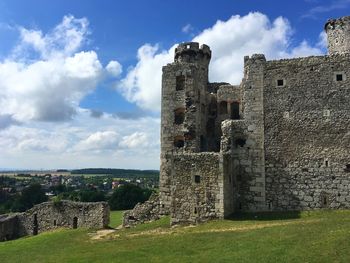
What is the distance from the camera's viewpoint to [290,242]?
72.8 ft

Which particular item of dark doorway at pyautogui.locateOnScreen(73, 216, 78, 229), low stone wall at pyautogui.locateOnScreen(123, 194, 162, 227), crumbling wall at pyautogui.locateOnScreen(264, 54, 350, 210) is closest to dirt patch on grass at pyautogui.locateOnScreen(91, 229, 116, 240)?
low stone wall at pyautogui.locateOnScreen(123, 194, 162, 227)

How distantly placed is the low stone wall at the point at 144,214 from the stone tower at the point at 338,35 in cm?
2021

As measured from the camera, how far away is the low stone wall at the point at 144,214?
37941 millimetres

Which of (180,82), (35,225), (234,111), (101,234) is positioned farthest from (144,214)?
(35,225)

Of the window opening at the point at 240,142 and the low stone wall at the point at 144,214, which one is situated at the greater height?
the window opening at the point at 240,142

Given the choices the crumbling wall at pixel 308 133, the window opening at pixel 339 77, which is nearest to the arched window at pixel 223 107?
the crumbling wall at pixel 308 133

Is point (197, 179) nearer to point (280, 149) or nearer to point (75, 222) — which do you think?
point (280, 149)

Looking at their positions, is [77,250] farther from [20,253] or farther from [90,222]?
[90,222]

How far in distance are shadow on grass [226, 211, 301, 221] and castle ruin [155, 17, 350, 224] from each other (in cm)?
73

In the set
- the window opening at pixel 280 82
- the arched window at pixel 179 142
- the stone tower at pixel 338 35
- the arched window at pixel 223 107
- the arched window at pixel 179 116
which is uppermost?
the stone tower at pixel 338 35

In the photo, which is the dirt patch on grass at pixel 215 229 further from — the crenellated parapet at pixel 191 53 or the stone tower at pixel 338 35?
the crenellated parapet at pixel 191 53

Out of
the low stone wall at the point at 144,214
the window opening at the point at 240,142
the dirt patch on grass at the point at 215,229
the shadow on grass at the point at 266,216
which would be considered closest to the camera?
the dirt patch on grass at the point at 215,229

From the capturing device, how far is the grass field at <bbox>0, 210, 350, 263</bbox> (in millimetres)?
20797

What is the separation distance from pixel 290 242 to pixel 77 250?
13922mm
